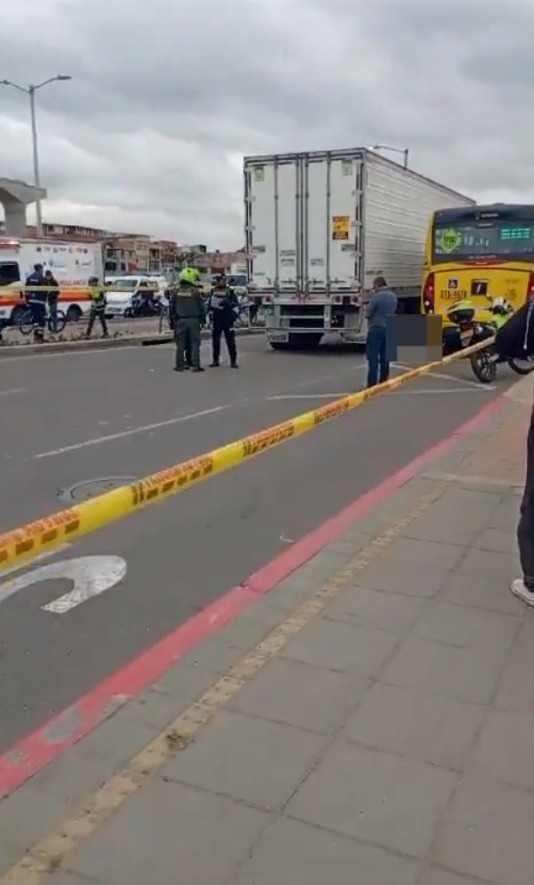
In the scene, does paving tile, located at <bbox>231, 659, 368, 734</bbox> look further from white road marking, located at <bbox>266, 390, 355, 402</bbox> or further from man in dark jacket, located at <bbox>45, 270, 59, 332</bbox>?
man in dark jacket, located at <bbox>45, 270, 59, 332</bbox>

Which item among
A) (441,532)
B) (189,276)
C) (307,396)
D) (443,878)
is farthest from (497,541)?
(189,276)

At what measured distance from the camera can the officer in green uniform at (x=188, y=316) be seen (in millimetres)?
15273

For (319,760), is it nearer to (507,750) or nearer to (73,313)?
(507,750)

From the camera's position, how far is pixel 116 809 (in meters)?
2.71

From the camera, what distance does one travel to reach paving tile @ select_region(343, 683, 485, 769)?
9.91ft

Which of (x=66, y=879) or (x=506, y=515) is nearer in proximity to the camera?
(x=66, y=879)

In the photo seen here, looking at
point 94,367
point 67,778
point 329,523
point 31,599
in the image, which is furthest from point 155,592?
point 94,367

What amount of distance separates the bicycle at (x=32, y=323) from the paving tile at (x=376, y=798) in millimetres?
22441

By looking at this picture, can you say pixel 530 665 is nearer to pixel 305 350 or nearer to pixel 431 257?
pixel 431 257

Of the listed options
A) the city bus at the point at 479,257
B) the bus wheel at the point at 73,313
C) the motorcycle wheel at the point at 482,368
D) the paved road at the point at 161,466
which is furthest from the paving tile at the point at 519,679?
the bus wheel at the point at 73,313

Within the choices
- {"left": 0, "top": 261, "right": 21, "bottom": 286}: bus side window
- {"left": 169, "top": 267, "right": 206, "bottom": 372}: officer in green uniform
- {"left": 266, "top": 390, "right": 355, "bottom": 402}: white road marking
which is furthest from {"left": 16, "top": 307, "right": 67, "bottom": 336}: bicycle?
{"left": 266, "top": 390, "right": 355, "bottom": 402}: white road marking

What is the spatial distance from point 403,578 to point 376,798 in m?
2.10

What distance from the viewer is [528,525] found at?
4359 mm

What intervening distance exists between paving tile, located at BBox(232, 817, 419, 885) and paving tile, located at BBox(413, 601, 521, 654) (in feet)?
5.06
